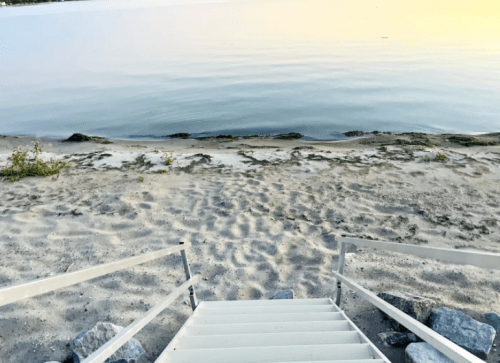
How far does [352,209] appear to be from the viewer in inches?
245

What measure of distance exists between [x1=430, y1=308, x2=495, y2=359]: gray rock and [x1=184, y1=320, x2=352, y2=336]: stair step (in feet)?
3.18

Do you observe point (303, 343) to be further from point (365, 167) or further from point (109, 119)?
point (109, 119)

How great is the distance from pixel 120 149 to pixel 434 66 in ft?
68.8

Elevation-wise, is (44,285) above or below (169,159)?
above

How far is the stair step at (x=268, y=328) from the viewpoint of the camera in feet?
9.00

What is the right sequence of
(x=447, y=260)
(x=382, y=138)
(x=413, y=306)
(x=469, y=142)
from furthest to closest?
(x=382, y=138)
(x=469, y=142)
(x=413, y=306)
(x=447, y=260)

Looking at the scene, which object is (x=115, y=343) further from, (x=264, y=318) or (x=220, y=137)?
(x=220, y=137)

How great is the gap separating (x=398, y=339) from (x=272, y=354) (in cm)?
155

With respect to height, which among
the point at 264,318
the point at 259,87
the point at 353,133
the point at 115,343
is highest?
the point at 259,87

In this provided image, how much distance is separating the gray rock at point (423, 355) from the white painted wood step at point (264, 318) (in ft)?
1.88

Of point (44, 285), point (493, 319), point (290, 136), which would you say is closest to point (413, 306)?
point (493, 319)

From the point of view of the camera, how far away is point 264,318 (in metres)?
3.09

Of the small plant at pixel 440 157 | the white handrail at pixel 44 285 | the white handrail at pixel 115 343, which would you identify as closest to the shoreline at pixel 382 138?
the small plant at pixel 440 157

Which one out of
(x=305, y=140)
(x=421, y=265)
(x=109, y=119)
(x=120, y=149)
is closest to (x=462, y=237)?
(x=421, y=265)
